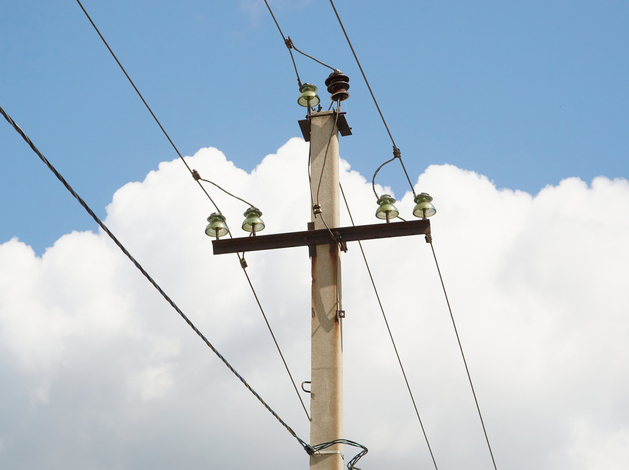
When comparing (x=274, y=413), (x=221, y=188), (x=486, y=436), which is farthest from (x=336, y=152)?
(x=486, y=436)

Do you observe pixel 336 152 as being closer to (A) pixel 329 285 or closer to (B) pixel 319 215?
(B) pixel 319 215

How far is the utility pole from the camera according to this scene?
25.3 ft

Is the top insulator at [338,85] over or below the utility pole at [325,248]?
over

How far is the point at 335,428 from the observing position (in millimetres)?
7680

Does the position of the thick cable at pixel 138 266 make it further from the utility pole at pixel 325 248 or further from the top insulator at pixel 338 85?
the top insulator at pixel 338 85

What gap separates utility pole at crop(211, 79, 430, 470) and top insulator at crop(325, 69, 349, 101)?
12.4 inches

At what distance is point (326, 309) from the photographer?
27.1 feet

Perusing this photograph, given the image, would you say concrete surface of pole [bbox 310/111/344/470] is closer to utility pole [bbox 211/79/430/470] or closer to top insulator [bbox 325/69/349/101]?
utility pole [bbox 211/79/430/470]

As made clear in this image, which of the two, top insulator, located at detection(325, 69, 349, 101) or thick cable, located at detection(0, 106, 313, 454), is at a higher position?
top insulator, located at detection(325, 69, 349, 101)

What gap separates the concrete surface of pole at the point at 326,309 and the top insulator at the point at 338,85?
411mm

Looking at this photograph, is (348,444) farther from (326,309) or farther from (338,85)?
(338,85)

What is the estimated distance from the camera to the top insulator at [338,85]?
977 cm

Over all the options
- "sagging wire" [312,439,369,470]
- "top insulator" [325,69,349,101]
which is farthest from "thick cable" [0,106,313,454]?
"top insulator" [325,69,349,101]

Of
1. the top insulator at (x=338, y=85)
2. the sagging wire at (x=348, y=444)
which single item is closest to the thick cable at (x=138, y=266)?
the sagging wire at (x=348, y=444)
